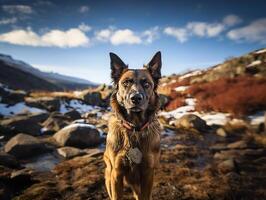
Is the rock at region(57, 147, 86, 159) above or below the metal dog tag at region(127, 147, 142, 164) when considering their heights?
below

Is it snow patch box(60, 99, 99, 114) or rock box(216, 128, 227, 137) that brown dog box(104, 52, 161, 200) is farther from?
snow patch box(60, 99, 99, 114)

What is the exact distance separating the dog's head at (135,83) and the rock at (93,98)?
21.8m

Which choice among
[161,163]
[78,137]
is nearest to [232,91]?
[161,163]

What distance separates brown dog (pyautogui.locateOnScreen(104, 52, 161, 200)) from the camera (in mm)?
4281

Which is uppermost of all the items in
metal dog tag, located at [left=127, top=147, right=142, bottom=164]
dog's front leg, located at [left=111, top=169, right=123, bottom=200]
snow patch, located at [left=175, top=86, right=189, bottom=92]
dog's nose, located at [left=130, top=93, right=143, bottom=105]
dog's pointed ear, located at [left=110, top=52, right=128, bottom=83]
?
dog's pointed ear, located at [left=110, top=52, right=128, bottom=83]

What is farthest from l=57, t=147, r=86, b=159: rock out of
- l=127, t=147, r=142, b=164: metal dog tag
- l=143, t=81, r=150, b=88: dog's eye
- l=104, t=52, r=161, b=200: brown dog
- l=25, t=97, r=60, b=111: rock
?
l=25, t=97, r=60, b=111: rock

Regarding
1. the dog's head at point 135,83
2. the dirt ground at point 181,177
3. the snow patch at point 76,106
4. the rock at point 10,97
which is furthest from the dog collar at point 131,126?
the snow patch at point 76,106

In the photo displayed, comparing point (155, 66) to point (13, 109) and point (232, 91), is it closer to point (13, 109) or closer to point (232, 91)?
point (13, 109)

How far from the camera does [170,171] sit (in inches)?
317

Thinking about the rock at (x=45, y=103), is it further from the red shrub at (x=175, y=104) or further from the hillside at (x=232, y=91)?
the hillside at (x=232, y=91)

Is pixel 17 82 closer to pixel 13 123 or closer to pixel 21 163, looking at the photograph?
pixel 13 123

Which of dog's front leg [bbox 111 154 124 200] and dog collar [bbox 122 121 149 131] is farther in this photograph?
dog collar [bbox 122 121 149 131]

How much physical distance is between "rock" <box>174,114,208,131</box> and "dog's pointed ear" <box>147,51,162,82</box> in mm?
10711

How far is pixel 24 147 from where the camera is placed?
945cm
